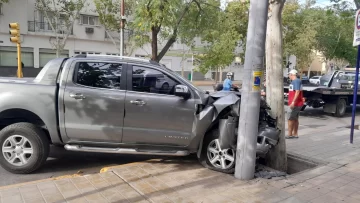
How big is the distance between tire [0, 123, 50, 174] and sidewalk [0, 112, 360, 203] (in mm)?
577

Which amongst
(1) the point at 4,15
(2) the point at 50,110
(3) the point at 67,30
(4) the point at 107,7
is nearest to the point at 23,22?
(1) the point at 4,15

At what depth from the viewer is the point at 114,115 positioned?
483 cm

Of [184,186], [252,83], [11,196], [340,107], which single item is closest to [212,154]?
[184,186]

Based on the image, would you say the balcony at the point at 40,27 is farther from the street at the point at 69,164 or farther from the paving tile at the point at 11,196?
the paving tile at the point at 11,196

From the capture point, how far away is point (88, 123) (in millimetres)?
4812

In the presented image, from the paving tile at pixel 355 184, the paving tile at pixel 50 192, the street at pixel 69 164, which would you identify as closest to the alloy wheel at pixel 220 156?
the street at pixel 69 164

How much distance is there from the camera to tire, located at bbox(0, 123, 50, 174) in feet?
15.2

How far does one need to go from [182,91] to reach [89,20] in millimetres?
26523

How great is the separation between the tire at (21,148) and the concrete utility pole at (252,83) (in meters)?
3.05

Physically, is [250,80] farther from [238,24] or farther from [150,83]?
[238,24]

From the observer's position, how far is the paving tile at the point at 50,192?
3.76 m

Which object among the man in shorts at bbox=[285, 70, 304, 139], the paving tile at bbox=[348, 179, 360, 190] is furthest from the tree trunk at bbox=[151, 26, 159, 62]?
the paving tile at bbox=[348, 179, 360, 190]

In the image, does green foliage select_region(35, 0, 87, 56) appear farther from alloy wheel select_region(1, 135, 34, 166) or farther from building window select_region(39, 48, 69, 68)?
alloy wheel select_region(1, 135, 34, 166)

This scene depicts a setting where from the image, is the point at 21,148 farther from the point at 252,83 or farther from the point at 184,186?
the point at 252,83
